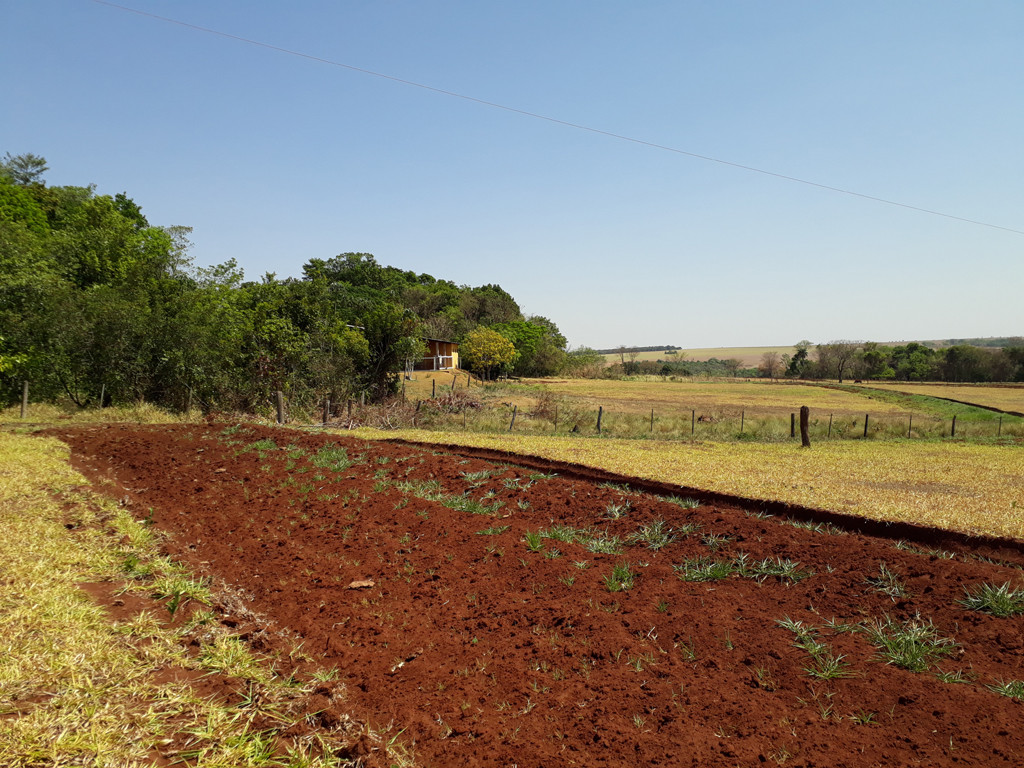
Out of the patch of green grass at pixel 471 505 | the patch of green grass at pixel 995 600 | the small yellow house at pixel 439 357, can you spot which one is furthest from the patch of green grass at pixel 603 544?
the small yellow house at pixel 439 357

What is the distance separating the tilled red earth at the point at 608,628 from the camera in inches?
121

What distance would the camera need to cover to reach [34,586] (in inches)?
176

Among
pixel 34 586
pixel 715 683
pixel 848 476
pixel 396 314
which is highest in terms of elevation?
pixel 396 314

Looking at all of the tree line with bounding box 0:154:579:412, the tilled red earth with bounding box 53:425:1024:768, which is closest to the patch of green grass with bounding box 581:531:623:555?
the tilled red earth with bounding box 53:425:1024:768

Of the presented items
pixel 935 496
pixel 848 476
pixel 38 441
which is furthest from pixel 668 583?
pixel 38 441

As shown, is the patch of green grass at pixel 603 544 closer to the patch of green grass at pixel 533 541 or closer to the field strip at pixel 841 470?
the patch of green grass at pixel 533 541

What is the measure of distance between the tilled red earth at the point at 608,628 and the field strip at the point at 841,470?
3104 mm

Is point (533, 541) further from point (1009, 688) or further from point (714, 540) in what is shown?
point (1009, 688)

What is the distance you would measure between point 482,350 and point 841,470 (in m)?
49.0

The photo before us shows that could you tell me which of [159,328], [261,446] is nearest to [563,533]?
[261,446]

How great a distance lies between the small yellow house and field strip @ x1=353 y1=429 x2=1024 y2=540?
37.2m

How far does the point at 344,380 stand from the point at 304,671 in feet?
69.7

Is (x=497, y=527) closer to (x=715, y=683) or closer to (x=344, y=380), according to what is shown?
(x=715, y=683)

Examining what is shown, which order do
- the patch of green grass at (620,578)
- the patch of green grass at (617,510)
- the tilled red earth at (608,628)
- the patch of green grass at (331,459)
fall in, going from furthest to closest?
1. the patch of green grass at (331,459)
2. the patch of green grass at (617,510)
3. the patch of green grass at (620,578)
4. the tilled red earth at (608,628)
